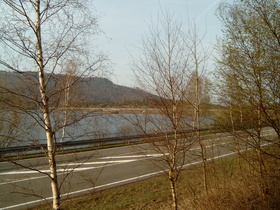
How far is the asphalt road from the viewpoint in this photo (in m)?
4.85

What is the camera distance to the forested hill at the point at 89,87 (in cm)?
270

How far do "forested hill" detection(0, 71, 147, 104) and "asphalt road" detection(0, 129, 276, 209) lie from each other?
1.28m

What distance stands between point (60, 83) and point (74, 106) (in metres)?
0.37

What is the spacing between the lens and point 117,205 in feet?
19.2

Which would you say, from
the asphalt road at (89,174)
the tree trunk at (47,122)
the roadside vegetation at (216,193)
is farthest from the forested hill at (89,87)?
the roadside vegetation at (216,193)

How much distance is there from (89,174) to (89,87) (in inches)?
227

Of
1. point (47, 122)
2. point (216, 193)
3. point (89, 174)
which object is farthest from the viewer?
point (89, 174)

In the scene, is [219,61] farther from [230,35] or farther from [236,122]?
[236,122]

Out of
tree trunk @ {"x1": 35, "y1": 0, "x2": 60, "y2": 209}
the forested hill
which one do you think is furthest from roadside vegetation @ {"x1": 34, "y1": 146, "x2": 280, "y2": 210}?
the forested hill

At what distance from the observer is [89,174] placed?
798cm

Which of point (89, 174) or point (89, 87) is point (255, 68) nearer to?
point (89, 87)

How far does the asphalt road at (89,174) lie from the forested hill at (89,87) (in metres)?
1.28

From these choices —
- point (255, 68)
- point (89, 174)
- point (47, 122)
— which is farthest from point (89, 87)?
point (89, 174)

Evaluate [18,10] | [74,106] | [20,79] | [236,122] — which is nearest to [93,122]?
[74,106]
